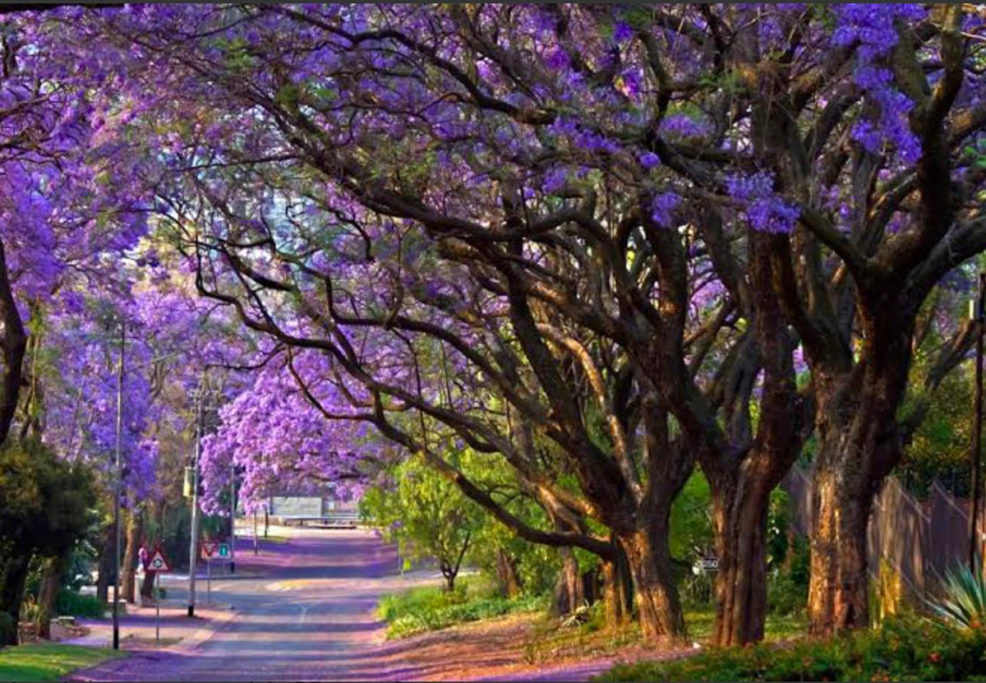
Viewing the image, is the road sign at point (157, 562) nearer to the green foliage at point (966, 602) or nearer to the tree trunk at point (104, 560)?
the tree trunk at point (104, 560)

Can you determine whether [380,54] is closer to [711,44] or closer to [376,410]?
[711,44]

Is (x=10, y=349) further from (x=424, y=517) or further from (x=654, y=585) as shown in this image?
(x=424, y=517)

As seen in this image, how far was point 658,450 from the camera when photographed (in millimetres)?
21656

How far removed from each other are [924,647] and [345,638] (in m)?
29.9

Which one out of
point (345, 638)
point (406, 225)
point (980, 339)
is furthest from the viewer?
point (345, 638)

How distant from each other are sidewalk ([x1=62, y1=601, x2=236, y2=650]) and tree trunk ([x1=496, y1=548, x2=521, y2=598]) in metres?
8.39

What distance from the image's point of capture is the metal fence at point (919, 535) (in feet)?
75.4

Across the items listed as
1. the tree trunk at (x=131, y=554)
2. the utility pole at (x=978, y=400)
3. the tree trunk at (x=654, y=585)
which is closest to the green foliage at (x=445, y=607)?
the tree trunk at (x=131, y=554)

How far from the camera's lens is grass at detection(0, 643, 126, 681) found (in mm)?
23828

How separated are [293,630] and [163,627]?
518 cm

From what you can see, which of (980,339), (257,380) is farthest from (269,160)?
(257,380)

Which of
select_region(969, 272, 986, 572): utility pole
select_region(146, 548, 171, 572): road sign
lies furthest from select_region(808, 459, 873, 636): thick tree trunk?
select_region(146, 548, 171, 572): road sign

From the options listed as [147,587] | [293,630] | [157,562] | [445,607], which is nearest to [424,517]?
[445,607]

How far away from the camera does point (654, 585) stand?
21.4 metres
